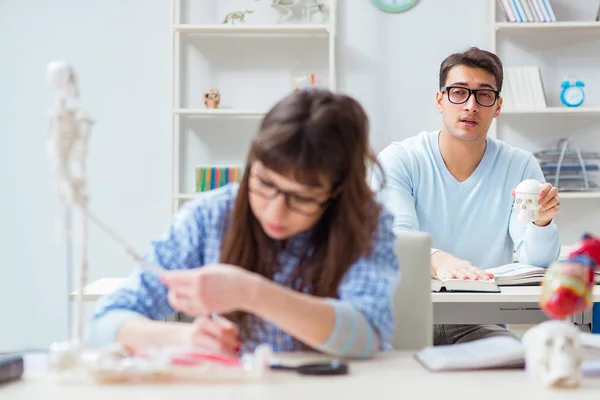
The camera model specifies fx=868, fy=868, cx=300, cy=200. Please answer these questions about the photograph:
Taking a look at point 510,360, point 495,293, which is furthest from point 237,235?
point 495,293

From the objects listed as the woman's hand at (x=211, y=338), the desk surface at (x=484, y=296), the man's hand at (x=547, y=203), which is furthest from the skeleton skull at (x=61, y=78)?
the man's hand at (x=547, y=203)

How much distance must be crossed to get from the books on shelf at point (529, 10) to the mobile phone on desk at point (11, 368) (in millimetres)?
3613

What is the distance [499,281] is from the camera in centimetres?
246

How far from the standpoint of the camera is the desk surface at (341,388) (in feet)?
3.59

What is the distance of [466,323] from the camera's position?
7.64ft

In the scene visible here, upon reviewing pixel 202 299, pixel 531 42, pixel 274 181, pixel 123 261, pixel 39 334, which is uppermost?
pixel 531 42

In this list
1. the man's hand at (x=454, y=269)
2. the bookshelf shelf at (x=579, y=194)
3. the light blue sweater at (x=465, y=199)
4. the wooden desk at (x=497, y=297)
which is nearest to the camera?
the wooden desk at (x=497, y=297)

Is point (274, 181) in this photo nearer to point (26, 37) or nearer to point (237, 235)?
point (237, 235)

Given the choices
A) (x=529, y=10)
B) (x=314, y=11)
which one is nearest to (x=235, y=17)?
(x=314, y=11)

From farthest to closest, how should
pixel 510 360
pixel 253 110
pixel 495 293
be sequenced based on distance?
pixel 253 110 < pixel 495 293 < pixel 510 360

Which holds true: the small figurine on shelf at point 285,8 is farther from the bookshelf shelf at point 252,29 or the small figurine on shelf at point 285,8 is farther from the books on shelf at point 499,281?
the books on shelf at point 499,281

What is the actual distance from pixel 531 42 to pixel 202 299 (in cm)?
374

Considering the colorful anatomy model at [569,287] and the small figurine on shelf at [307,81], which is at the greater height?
the small figurine on shelf at [307,81]

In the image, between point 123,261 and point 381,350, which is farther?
point 123,261
